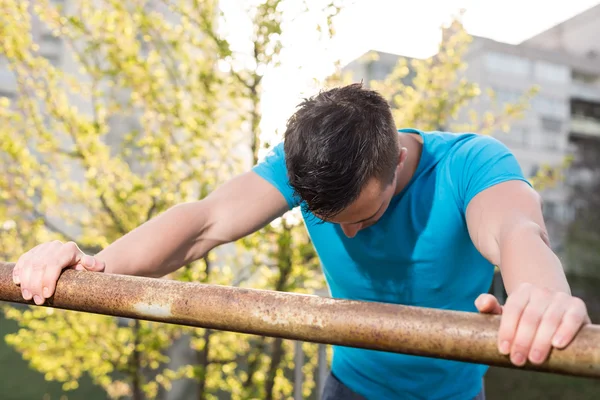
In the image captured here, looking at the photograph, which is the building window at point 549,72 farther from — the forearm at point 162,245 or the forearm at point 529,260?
the forearm at point 529,260

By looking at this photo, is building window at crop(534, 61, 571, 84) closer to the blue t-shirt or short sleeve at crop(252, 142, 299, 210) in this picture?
the blue t-shirt

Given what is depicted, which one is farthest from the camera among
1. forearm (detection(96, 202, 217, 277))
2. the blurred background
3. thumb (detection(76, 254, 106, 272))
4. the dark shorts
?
the blurred background

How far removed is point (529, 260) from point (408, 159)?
59 centimetres

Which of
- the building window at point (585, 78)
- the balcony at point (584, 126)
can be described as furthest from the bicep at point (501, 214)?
the building window at point (585, 78)

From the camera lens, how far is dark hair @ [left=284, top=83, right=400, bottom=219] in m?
1.23

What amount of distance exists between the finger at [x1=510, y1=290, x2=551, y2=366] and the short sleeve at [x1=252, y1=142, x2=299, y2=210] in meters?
0.80

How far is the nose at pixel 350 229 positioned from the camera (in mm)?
1483

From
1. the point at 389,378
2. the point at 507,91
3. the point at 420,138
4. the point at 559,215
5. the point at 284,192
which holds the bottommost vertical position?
the point at 559,215

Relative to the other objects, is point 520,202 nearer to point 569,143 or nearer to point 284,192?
point 284,192

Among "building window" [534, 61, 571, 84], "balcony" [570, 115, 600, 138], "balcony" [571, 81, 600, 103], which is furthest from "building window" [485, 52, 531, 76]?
"balcony" [570, 115, 600, 138]

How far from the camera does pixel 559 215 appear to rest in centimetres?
2275

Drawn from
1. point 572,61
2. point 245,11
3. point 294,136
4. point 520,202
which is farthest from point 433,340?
point 572,61

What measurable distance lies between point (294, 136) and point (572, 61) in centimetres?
3138

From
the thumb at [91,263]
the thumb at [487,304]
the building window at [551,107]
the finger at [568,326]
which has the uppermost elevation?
the finger at [568,326]
